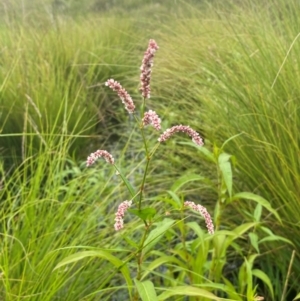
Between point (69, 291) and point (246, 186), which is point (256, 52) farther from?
point (69, 291)

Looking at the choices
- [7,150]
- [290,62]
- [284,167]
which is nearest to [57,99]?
[7,150]

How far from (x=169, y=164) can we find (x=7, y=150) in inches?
32.7

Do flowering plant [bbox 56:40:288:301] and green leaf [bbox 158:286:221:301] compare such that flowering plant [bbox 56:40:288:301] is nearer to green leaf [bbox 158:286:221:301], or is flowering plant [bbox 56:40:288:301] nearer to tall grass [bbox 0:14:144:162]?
green leaf [bbox 158:286:221:301]

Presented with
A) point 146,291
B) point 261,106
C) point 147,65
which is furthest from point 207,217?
point 261,106

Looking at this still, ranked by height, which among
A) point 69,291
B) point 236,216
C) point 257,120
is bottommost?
point 236,216

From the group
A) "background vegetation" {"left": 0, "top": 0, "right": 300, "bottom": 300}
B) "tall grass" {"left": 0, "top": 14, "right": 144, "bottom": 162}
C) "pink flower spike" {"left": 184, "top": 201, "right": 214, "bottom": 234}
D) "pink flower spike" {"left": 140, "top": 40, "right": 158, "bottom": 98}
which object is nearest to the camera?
"pink flower spike" {"left": 140, "top": 40, "right": 158, "bottom": 98}

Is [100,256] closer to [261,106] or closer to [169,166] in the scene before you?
[261,106]

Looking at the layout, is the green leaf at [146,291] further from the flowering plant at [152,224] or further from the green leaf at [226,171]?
the green leaf at [226,171]

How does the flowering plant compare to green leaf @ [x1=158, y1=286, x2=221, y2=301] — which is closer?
the flowering plant

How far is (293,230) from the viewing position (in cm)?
171

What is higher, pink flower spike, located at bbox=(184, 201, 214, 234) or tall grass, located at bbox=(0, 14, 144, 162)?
pink flower spike, located at bbox=(184, 201, 214, 234)

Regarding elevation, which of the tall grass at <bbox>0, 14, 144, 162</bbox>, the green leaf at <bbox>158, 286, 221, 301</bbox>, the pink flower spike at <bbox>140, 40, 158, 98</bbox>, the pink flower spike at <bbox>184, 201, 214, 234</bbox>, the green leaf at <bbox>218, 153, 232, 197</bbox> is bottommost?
the tall grass at <bbox>0, 14, 144, 162</bbox>

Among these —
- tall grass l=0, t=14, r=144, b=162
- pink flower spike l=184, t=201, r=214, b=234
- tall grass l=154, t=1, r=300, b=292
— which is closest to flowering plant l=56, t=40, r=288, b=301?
pink flower spike l=184, t=201, r=214, b=234

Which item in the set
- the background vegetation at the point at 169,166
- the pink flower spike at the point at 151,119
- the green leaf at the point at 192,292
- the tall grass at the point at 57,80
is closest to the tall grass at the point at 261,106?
the background vegetation at the point at 169,166
